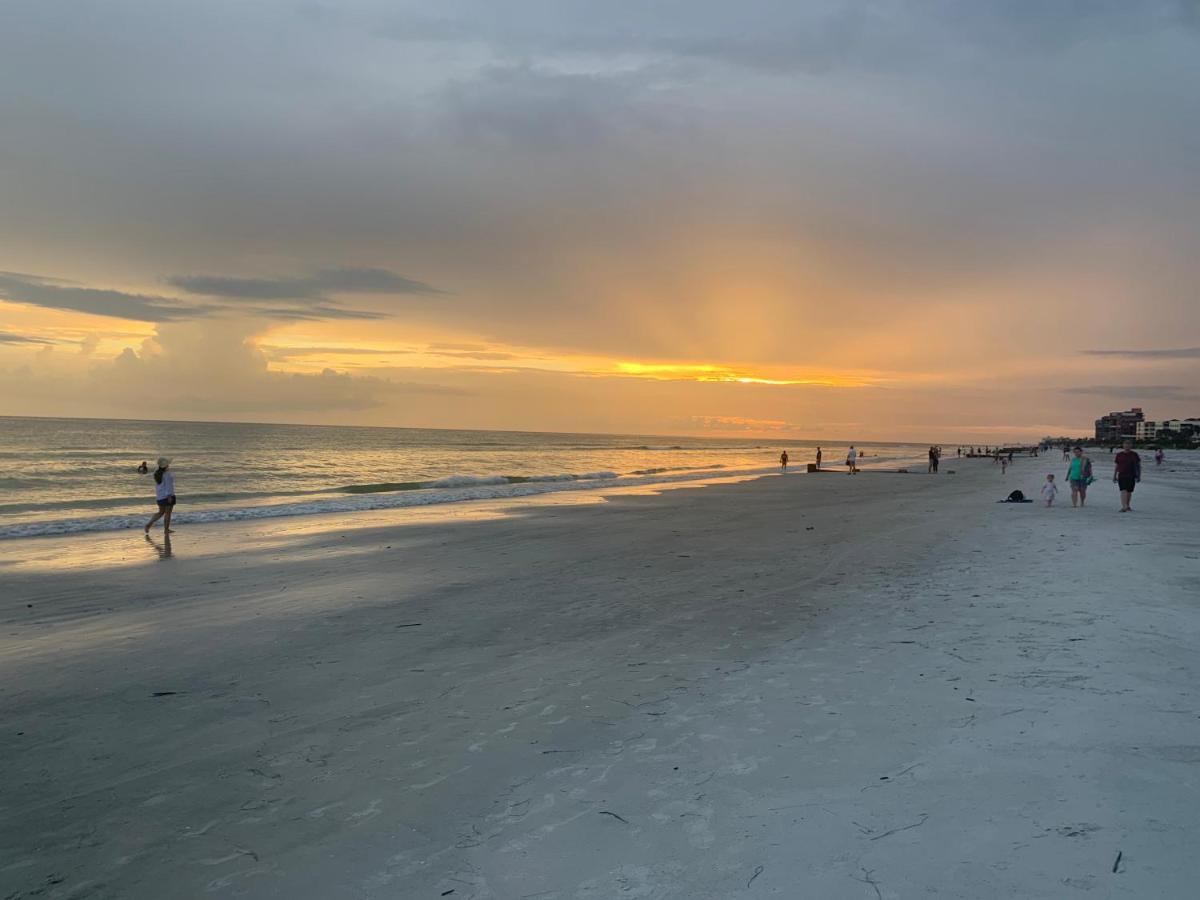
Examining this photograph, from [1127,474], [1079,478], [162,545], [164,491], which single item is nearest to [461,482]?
[164,491]

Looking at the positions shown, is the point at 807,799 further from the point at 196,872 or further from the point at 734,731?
the point at 196,872

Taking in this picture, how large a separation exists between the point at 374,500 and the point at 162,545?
1252 cm

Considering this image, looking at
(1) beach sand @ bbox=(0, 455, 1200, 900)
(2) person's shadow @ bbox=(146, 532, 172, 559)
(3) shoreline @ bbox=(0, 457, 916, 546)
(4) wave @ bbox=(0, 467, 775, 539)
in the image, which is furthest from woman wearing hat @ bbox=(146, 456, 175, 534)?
(1) beach sand @ bbox=(0, 455, 1200, 900)

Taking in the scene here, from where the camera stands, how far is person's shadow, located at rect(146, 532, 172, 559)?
16453 mm

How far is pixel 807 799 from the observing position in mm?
4477

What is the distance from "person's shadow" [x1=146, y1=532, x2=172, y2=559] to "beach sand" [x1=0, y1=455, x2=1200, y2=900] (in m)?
3.66

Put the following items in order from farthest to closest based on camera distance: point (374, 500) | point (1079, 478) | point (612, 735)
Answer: point (374, 500) → point (1079, 478) → point (612, 735)

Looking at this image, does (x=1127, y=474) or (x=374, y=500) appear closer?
(x=1127, y=474)

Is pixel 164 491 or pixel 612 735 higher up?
pixel 164 491

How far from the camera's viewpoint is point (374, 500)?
30.5 meters

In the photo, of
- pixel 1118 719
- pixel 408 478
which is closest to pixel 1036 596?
pixel 1118 719

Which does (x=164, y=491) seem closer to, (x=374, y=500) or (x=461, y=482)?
(x=374, y=500)

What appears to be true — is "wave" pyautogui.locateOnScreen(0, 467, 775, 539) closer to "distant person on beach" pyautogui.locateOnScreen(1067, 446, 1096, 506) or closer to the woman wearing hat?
the woman wearing hat

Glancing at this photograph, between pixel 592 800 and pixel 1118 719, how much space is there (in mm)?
4105
